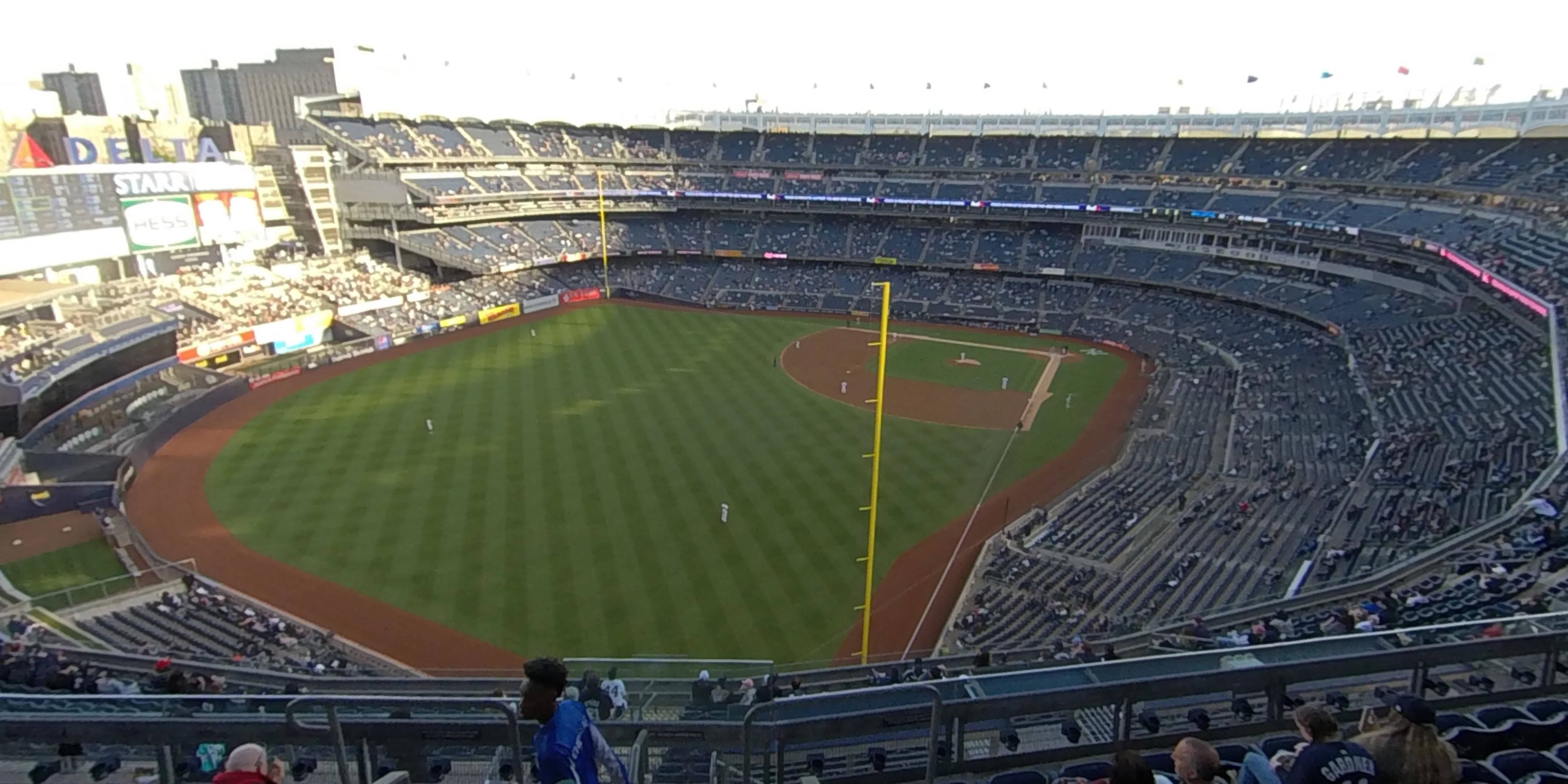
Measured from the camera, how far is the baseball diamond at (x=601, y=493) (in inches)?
840

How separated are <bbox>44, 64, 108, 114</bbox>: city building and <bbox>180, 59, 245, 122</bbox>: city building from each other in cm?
3035

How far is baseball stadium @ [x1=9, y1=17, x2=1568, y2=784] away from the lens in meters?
6.33

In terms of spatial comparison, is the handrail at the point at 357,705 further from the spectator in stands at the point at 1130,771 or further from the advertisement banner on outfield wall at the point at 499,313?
the advertisement banner on outfield wall at the point at 499,313

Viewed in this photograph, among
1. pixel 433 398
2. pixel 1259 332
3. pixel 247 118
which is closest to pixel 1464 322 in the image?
pixel 1259 332

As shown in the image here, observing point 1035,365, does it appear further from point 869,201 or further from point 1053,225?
point 869,201

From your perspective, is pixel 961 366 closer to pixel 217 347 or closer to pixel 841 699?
pixel 217 347

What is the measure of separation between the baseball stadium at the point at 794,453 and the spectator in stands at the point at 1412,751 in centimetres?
3

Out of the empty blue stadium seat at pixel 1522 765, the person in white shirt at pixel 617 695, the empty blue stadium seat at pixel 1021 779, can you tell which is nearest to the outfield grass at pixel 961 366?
the person in white shirt at pixel 617 695

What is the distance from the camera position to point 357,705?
18.7 feet

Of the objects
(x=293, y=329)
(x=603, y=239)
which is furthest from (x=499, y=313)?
(x=293, y=329)

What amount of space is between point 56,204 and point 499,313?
941 inches

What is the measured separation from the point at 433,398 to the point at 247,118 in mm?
119034

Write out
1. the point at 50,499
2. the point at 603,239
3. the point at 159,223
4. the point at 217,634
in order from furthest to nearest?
the point at 603,239, the point at 159,223, the point at 50,499, the point at 217,634

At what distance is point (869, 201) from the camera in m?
69.5
